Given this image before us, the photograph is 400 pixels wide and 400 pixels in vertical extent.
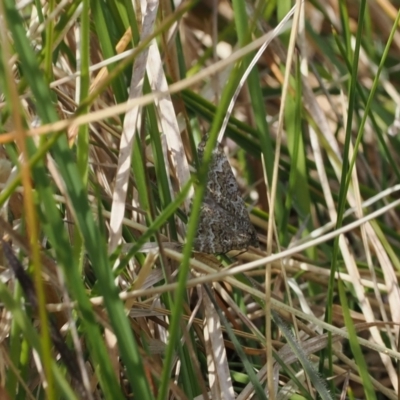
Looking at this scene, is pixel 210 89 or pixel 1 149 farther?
pixel 210 89

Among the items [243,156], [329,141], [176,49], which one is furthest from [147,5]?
[243,156]

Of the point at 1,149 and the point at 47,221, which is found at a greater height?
the point at 1,149

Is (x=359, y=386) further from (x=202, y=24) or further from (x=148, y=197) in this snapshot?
(x=202, y=24)

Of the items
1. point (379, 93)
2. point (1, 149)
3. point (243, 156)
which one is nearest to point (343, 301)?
point (1, 149)

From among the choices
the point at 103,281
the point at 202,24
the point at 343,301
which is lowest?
the point at 343,301

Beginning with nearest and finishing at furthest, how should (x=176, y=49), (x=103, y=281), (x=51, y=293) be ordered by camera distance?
(x=103, y=281) < (x=51, y=293) < (x=176, y=49)

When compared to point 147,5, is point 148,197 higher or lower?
lower

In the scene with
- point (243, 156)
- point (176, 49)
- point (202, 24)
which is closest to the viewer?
point (176, 49)

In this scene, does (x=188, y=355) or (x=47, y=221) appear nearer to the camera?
(x=47, y=221)

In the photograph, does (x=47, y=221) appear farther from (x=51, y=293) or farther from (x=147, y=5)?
(x=147, y=5)
